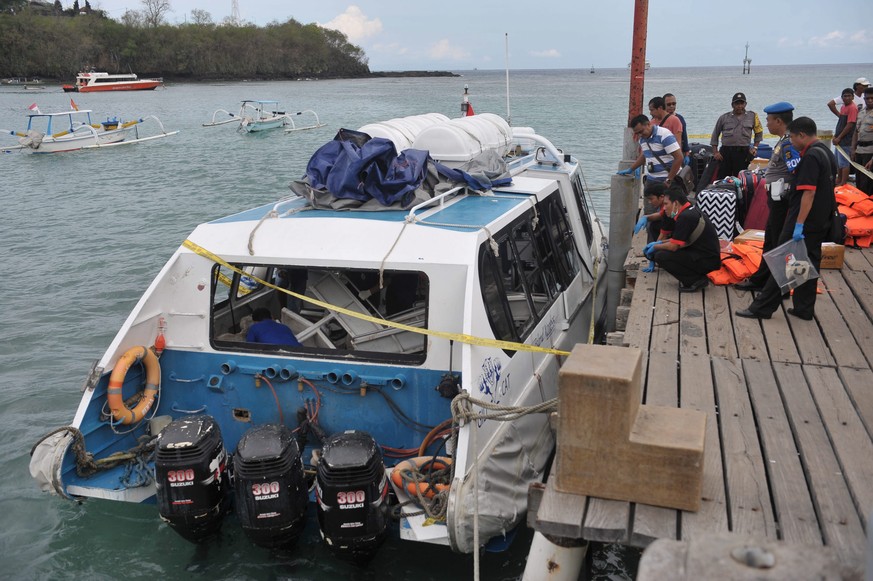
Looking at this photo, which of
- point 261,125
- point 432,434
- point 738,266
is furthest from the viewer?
point 261,125

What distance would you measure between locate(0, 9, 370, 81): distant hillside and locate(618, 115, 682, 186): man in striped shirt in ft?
393

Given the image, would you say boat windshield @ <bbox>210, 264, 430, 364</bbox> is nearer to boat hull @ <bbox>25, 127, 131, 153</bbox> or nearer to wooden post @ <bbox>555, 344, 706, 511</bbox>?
wooden post @ <bbox>555, 344, 706, 511</bbox>

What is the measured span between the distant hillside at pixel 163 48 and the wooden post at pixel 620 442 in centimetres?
12443

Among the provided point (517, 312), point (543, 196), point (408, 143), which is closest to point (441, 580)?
point (517, 312)

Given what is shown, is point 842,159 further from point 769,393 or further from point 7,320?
point 7,320

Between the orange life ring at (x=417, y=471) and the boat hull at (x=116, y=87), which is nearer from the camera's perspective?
the orange life ring at (x=417, y=471)

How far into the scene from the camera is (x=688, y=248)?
748cm

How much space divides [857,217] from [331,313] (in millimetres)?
6688

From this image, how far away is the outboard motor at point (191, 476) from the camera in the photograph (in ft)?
15.9

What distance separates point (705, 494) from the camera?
3.86m

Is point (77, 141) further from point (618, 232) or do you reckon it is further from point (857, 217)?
point (857, 217)

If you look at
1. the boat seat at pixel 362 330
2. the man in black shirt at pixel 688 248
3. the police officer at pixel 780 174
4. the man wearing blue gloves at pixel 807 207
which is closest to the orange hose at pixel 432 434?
the boat seat at pixel 362 330

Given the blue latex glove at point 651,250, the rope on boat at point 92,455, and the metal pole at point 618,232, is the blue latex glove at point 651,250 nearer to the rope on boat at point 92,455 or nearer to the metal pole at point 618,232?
the metal pole at point 618,232

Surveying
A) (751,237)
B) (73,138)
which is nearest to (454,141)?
(751,237)
